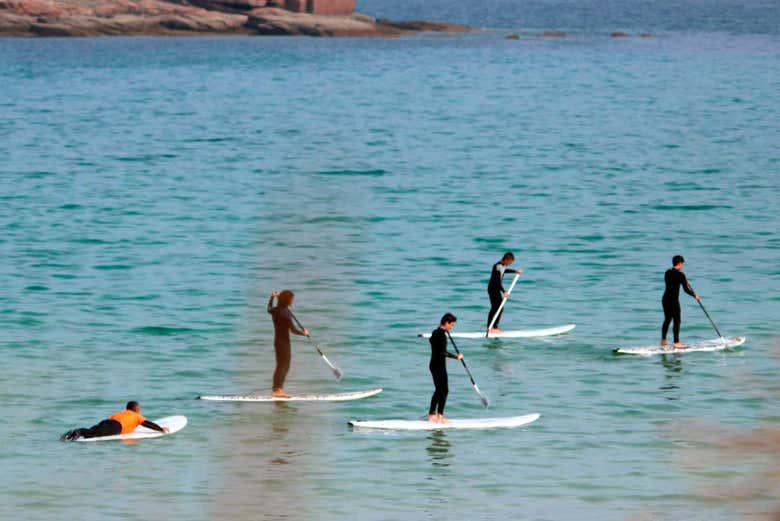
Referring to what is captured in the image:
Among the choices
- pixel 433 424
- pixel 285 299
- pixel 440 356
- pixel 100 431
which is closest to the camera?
pixel 440 356

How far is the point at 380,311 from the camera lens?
47688mm

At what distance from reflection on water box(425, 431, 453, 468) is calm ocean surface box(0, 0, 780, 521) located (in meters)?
0.09

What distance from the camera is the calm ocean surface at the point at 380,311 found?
16.3 metres

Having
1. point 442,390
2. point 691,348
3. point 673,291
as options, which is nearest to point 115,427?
point 442,390

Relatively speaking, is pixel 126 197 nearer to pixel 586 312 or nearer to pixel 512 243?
pixel 512 243

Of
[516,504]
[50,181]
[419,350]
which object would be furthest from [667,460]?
[50,181]

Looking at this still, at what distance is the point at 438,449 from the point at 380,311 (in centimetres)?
1836

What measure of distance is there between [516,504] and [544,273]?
→ 3268 centimetres

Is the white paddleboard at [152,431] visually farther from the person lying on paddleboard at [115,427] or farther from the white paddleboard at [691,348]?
the white paddleboard at [691,348]

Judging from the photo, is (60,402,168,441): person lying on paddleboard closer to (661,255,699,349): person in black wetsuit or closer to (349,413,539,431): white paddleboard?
(349,413,539,431): white paddleboard

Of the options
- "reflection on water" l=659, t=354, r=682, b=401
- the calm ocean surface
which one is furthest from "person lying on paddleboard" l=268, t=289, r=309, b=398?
"reflection on water" l=659, t=354, r=682, b=401

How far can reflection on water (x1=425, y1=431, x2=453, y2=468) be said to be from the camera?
93.6 ft

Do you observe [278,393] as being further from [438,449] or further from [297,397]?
[438,449]

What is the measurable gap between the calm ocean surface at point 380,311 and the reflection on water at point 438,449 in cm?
9
